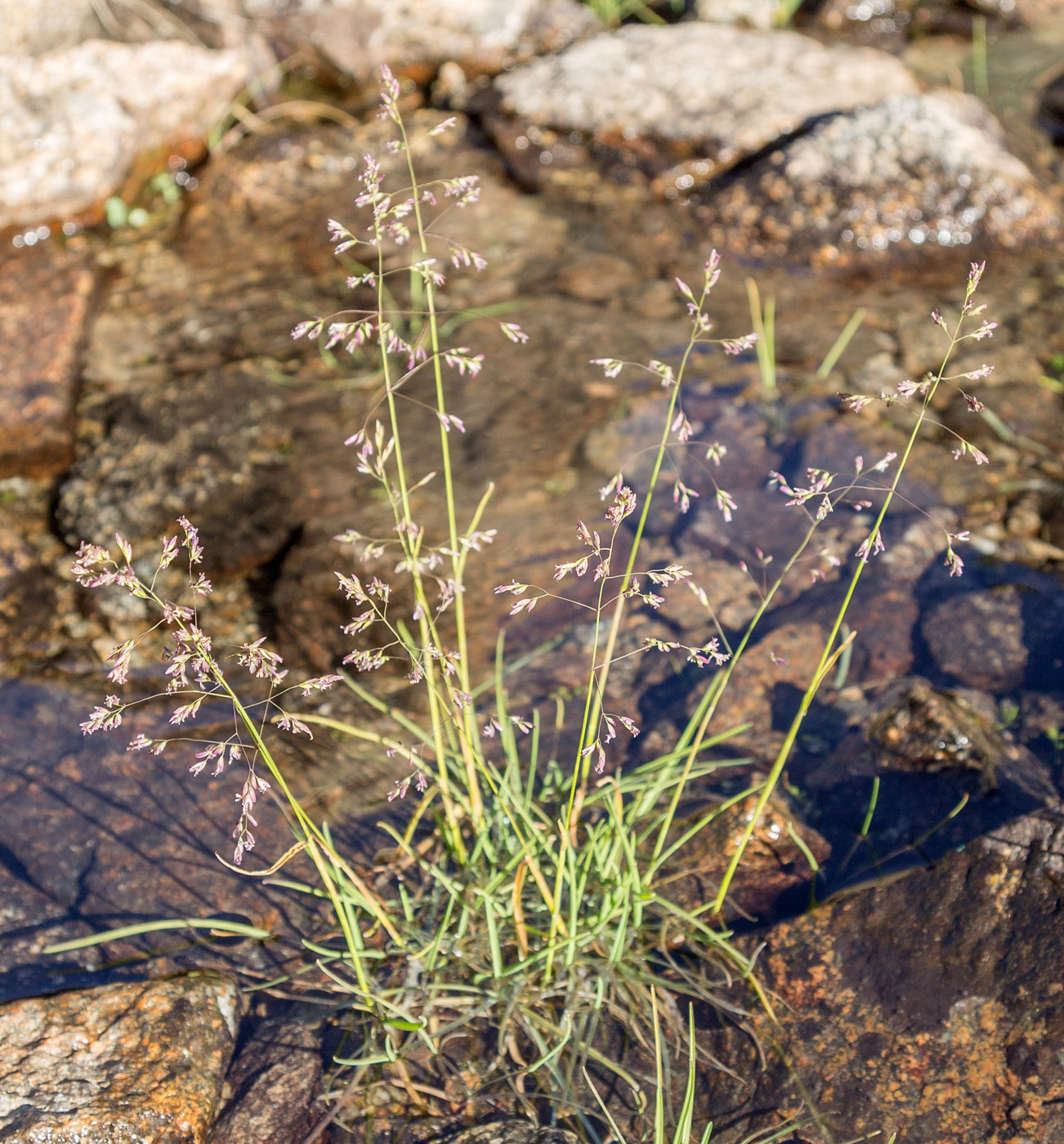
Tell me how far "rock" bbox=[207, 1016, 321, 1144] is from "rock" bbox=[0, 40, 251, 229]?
4.91 meters

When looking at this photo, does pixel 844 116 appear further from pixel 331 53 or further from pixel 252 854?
pixel 252 854

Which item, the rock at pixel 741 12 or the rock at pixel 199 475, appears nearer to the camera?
the rock at pixel 199 475

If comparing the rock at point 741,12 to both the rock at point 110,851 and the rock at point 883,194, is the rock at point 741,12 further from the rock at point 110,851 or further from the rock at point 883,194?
the rock at point 110,851

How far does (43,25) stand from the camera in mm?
5785

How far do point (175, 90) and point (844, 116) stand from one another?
3.94 metres

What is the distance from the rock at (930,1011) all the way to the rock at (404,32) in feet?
20.4

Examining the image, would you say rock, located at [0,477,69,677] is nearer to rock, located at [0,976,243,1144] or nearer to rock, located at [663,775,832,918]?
rock, located at [0,976,243,1144]

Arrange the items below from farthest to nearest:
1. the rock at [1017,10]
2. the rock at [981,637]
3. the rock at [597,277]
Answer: the rock at [1017,10], the rock at [597,277], the rock at [981,637]

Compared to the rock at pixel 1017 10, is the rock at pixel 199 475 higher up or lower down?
lower down

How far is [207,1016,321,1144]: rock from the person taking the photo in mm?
2211

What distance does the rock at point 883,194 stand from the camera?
519 cm

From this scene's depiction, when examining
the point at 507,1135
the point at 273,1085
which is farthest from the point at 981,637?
the point at 273,1085

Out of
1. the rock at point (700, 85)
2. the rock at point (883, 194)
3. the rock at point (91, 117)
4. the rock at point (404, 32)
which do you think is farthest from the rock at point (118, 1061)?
the rock at point (404, 32)

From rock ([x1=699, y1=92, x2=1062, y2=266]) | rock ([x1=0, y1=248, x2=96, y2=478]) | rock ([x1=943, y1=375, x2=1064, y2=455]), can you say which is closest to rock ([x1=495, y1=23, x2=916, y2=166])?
rock ([x1=699, y1=92, x2=1062, y2=266])
